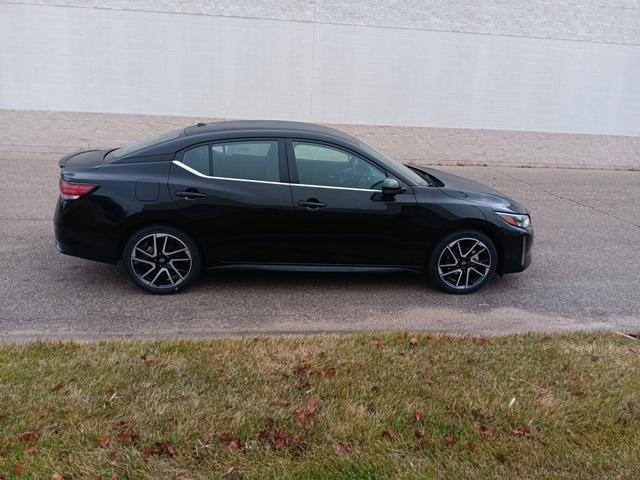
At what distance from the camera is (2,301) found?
5156mm

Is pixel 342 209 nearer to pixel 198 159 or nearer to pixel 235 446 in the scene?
pixel 198 159

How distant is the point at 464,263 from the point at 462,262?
0.08 ft

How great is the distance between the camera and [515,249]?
19.1 feet

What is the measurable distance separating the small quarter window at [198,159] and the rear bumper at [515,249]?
2968 mm

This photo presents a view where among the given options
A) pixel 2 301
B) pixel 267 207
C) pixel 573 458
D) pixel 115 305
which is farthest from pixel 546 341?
pixel 2 301

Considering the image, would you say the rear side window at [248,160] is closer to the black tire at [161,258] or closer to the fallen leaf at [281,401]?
the black tire at [161,258]

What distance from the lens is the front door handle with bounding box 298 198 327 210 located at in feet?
17.9

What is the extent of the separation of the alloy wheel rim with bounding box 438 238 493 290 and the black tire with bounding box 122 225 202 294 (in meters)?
2.39

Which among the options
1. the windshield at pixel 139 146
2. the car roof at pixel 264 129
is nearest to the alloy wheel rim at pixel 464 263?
the car roof at pixel 264 129

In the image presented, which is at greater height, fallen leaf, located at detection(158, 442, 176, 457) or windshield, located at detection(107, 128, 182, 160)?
windshield, located at detection(107, 128, 182, 160)

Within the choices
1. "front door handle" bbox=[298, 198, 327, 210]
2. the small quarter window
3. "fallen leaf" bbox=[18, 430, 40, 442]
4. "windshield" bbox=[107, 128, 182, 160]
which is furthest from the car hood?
"fallen leaf" bbox=[18, 430, 40, 442]

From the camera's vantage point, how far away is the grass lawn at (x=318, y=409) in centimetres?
300

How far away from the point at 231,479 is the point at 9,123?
12.8 metres

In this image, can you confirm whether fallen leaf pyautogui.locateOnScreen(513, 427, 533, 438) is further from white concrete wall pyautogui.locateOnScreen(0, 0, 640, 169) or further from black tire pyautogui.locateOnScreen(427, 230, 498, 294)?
white concrete wall pyautogui.locateOnScreen(0, 0, 640, 169)
